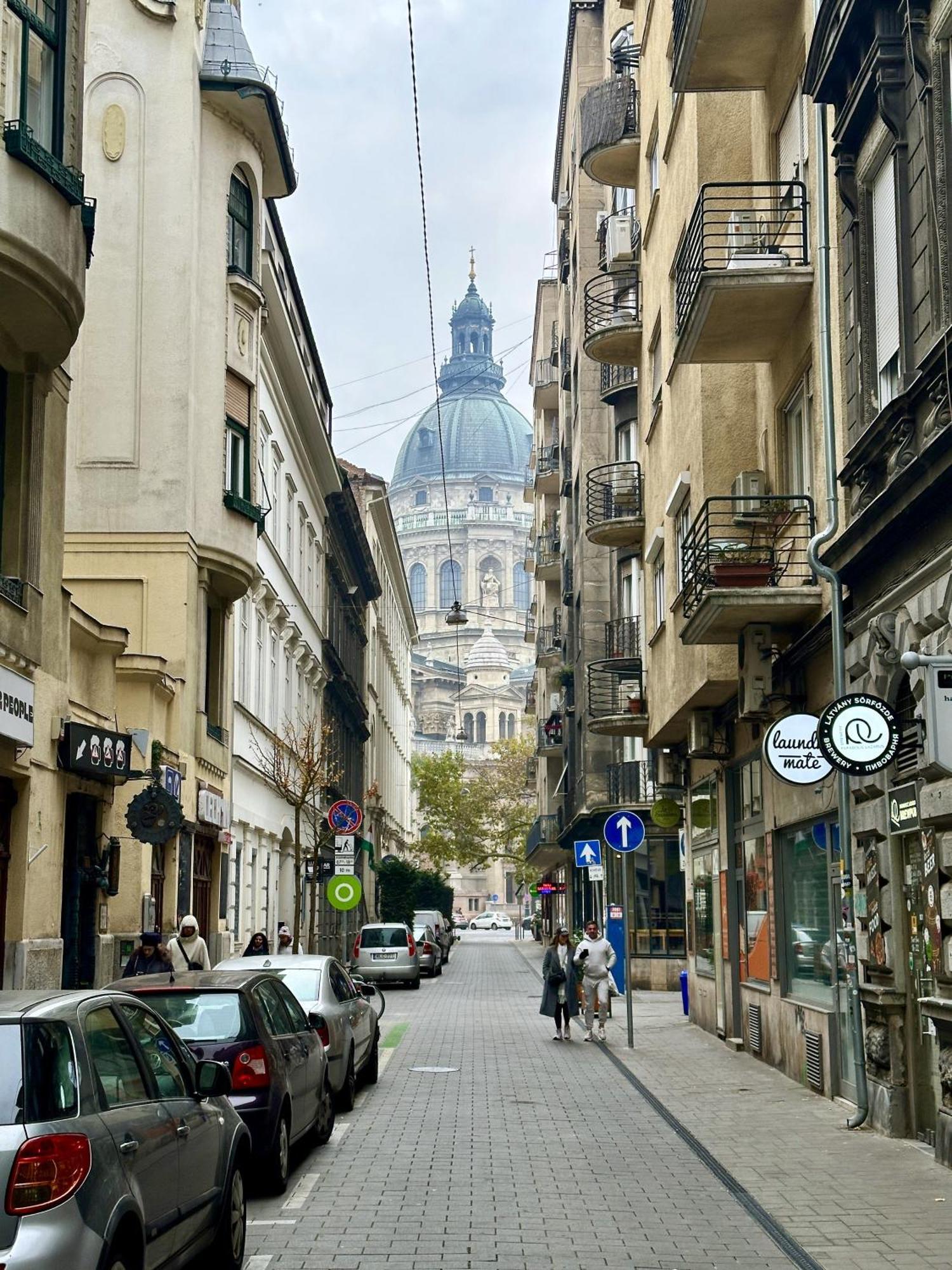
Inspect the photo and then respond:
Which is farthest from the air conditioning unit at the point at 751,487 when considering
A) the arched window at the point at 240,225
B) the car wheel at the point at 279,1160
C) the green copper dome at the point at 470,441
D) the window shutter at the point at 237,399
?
the green copper dome at the point at 470,441

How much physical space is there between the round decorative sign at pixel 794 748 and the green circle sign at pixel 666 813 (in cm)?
1321

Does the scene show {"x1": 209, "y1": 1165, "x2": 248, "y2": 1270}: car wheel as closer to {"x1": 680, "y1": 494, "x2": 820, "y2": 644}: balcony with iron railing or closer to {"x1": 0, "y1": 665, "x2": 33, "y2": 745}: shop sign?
{"x1": 0, "y1": 665, "x2": 33, "y2": 745}: shop sign

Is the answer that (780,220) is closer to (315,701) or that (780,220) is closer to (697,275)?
(697,275)

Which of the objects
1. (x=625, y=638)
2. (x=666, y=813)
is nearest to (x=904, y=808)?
(x=666, y=813)

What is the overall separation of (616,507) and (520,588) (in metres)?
149

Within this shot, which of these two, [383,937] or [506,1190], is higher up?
[383,937]

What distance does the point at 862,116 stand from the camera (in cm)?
1321

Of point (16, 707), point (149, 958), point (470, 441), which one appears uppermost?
point (470, 441)

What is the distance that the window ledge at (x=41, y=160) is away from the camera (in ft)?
46.7

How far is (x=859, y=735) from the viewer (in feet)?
38.0

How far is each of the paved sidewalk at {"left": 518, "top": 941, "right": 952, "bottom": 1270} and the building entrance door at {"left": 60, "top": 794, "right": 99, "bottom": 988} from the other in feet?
20.5

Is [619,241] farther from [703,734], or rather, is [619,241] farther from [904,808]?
[904,808]

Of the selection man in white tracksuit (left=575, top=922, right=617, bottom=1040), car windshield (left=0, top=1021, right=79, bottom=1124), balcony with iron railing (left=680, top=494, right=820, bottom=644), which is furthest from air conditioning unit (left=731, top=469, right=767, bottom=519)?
car windshield (left=0, top=1021, right=79, bottom=1124)

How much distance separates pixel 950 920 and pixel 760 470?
26.5 ft
